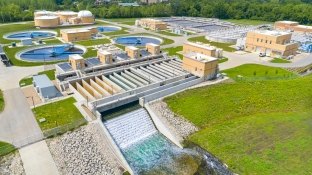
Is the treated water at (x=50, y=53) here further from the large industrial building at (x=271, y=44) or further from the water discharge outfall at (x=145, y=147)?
the large industrial building at (x=271, y=44)

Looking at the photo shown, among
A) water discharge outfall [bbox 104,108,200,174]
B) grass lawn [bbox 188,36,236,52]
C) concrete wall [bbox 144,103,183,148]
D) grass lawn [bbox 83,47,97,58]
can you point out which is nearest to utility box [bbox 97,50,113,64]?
grass lawn [bbox 83,47,97,58]

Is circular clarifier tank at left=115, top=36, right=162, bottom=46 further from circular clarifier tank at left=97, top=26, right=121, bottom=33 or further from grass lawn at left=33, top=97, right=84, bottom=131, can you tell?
grass lawn at left=33, top=97, right=84, bottom=131

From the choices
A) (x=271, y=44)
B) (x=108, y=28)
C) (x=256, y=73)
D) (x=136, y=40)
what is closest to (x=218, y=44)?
(x=271, y=44)

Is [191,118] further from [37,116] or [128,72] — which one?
[37,116]

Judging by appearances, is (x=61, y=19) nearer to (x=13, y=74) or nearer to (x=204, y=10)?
(x=13, y=74)

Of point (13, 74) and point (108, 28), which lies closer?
point (13, 74)

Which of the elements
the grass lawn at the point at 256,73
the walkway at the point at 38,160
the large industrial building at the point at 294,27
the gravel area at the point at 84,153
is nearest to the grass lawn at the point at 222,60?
the grass lawn at the point at 256,73

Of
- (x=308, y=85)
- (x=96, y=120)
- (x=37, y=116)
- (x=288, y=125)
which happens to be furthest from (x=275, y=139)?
(x=37, y=116)
